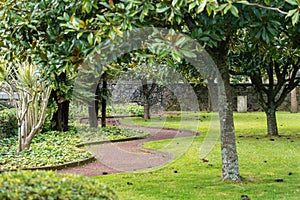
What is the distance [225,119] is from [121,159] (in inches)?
138

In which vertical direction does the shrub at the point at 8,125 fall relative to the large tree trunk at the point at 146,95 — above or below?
below

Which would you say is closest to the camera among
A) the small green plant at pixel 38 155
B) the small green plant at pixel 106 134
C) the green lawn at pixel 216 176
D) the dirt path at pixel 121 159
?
the green lawn at pixel 216 176

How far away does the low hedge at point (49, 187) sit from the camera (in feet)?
8.15

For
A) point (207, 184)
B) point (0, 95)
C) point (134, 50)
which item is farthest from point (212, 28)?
point (0, 95)

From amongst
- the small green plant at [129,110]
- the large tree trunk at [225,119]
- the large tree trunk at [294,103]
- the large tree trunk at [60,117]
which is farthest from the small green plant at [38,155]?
the large tree trunk at [294,103]

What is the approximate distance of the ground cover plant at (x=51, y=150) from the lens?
7.71 m

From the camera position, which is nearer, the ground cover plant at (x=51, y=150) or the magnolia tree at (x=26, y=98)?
the ground cover plant at (x=51, y=150)

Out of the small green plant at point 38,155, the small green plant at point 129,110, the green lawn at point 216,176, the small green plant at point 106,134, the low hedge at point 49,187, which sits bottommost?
the green lawn at point 216,176

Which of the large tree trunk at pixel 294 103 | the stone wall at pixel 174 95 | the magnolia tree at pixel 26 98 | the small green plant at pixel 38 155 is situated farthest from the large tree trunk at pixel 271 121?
the large tree trunk at pixel 294 103

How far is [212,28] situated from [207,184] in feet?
7.78

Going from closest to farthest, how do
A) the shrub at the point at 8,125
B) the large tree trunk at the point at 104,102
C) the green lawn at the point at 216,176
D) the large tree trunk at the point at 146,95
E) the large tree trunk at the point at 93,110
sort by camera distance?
the green lawn at the point at 216,176 < the shrub at the point at 8,125 < the large tree trunk at the point at 93,110 < the large tree trunk at the point at 104,102 < the large tree trunk at the point at 146,95

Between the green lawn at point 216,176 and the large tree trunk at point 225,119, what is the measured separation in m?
0.21

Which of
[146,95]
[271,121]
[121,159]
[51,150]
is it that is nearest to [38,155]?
[51,150]

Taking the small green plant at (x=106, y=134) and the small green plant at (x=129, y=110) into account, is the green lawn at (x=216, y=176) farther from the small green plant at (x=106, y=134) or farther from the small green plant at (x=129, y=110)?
the small green plant at (x=129, y=110)
